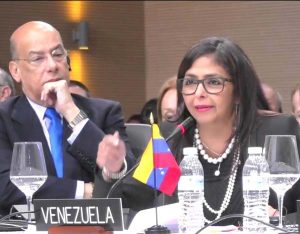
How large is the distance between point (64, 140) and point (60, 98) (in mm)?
200

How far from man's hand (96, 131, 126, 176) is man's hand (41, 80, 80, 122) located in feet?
3.25

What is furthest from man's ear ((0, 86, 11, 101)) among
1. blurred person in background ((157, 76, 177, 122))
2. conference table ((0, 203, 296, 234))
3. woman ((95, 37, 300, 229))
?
conference table ((0, 203, 296, 234))

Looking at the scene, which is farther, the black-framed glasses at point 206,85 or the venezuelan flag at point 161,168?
the black-framed glasses at point 206,85

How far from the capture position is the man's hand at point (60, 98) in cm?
349

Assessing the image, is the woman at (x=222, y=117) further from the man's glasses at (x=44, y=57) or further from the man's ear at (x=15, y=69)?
the man's ear at (x=15, y=69)

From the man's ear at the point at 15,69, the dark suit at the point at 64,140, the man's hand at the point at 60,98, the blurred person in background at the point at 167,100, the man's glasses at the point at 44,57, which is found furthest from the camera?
the blurred person in background at the point at 167,100

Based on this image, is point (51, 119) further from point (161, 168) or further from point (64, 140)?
point (161, 168)

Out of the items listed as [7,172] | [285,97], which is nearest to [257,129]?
[7,172]

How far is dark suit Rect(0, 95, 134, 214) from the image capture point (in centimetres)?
331

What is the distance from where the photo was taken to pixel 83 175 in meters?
3.55

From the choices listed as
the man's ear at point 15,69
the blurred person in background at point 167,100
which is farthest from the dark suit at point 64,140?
the blurred person in background at point 167,100

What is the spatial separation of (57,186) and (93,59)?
Result: 4.95 meters

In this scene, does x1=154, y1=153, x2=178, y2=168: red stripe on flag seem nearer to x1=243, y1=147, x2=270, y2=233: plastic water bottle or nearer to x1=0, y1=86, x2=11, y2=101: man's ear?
x1=243, y1=147, x2=270, y2=233: plastic water bottle

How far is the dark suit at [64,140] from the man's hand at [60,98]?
0.09 meters
